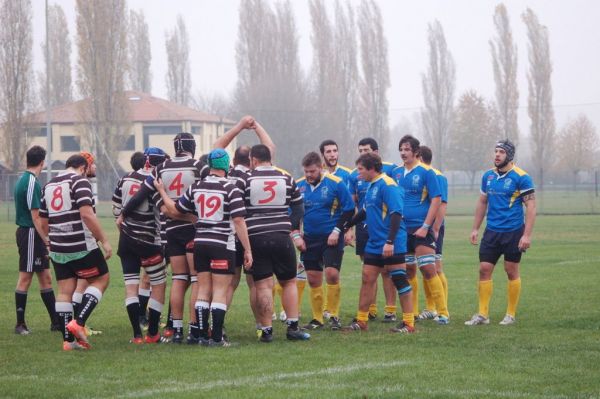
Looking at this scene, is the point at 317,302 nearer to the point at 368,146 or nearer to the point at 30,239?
the point at 368,146

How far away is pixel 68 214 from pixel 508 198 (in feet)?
18.0

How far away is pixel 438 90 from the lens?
265 feet

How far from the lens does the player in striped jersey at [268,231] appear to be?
10422 mm

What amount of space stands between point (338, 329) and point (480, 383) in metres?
3.89

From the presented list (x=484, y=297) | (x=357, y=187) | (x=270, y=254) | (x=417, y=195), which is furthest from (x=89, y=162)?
(x=484, y=297)

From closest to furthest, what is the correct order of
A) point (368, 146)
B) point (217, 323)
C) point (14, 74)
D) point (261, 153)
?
point (217, 323) < point (261, 153) < point (368, 146) < point (14, 74)

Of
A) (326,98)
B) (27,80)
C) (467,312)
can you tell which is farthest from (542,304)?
(326,98)

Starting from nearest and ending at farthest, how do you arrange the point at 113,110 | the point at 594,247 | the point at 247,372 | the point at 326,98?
the point at 247,372, the point at 594,247, the point at 113,110, the point at 326,98

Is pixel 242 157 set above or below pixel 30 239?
above

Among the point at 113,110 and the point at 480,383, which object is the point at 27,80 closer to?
the point at 113,110

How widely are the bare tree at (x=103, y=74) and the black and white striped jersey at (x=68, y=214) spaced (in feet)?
167

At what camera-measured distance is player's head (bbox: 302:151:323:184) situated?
1160cm

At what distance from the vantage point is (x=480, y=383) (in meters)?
7.71

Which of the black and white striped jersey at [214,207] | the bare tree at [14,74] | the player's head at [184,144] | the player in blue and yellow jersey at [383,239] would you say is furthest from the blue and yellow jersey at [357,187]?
the bare tree at [14,74]
